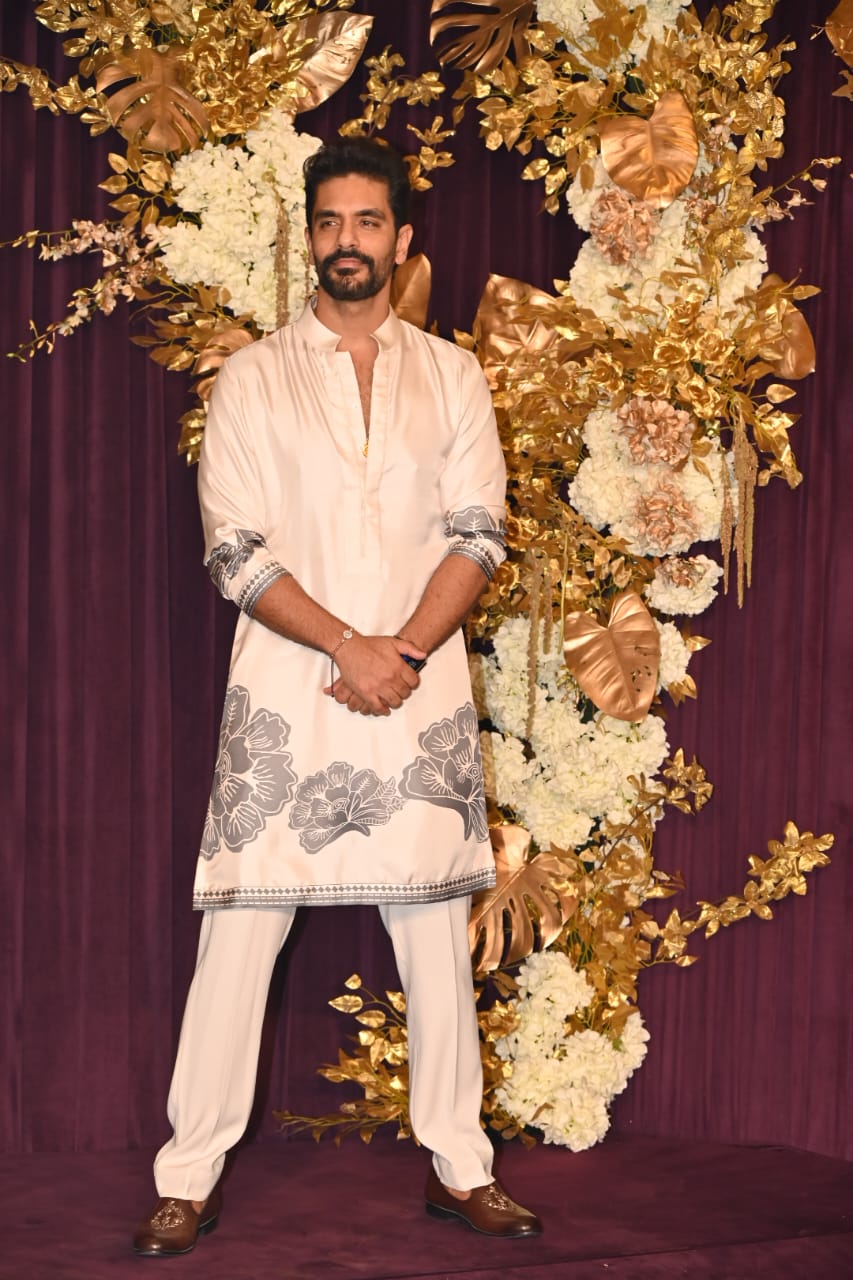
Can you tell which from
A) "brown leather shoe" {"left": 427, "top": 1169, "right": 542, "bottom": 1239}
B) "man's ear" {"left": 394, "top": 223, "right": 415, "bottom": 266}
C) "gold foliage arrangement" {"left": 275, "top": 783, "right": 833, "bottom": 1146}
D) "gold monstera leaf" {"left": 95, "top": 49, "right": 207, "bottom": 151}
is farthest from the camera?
"gold foliage arrangement" {"left": 275, "top": 783, "right": 833, "bottom": 1146}

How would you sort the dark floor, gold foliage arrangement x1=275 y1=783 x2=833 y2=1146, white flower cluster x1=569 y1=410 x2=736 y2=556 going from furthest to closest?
1. gold foliage arrangement x1=275 y1=783 x2=833 y2=1146
2. white flower cluster x1=569 y1=410 x2=736 y2=556
3. the dark floor

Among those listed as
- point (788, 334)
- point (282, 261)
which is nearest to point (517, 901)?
point (788, 334)

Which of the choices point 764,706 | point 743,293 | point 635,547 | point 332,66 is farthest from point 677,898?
point 332,66

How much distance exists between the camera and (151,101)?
3.19 meters

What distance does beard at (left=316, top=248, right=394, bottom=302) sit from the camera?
9.27 ft

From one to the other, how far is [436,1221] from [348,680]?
3.42 feet

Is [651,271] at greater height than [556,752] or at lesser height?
greater

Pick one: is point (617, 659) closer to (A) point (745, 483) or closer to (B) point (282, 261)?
(A) point (745, 483)

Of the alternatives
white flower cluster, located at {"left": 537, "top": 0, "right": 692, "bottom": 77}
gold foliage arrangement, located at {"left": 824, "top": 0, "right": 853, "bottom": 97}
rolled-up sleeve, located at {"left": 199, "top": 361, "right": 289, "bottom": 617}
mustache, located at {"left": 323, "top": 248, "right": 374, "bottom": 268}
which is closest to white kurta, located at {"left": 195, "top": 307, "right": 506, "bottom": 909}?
rolled-up sleeve, located at {"left": 199, "top": 361, "right": 289, "bottom": 617}

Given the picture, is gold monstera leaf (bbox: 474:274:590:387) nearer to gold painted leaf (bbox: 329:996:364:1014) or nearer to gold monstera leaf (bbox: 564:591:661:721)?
gold monstera leaf (bbox: 564:591:661:721)

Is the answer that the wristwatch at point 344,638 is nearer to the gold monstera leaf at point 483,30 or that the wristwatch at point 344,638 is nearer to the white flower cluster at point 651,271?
the white flower cluster at point 651,271

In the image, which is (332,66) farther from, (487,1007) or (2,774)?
(487,1007)

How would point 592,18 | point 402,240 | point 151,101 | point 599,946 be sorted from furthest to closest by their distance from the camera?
point 599,946 < point 592,18 < point 151,101 < point 402,240

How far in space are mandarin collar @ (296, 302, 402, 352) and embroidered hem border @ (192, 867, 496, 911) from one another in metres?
0.99
